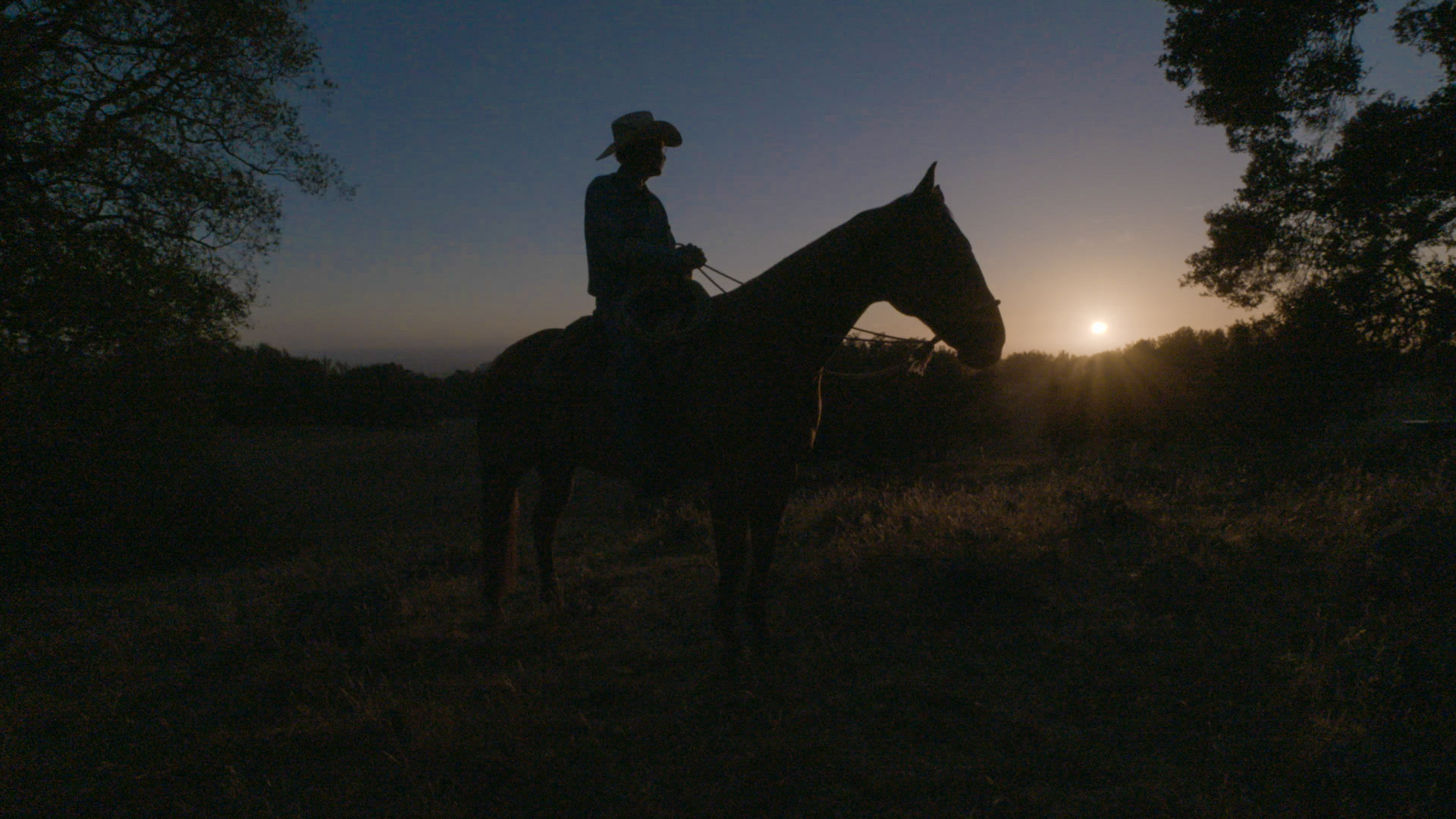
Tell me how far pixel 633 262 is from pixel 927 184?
160 centimetres

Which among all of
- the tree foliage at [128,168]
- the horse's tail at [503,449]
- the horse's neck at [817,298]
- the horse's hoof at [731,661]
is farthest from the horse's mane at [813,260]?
the tree foliage at [128,168]

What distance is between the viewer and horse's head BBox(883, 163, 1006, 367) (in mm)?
3297

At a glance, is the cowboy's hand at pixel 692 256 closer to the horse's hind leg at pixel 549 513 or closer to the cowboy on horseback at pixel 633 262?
the cowboy on horseback at pixel 633 262

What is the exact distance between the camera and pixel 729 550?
3438 millimetres

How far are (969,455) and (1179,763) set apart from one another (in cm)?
1510

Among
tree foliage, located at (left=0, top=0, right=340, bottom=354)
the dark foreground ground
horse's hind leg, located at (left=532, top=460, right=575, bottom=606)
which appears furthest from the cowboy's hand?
tree foliage, located at (left=0, top=0, right=340, bottom=354)

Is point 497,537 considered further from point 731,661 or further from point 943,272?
point 943,272

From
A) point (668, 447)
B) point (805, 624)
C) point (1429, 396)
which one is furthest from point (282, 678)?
point (1429, 396)

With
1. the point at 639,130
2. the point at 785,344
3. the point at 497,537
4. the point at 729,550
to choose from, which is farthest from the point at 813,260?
the point at 497,537

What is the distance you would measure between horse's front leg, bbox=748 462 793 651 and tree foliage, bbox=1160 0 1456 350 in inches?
477

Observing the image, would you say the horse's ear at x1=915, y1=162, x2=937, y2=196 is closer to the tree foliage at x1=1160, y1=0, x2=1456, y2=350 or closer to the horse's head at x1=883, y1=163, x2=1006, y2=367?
the horse's head at x1=883, y1=163, x2=1006, y2=367

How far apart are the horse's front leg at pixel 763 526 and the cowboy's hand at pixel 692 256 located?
3.90 feet

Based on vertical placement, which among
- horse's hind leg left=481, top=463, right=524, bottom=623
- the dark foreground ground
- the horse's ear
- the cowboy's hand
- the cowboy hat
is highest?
the cowboy hat

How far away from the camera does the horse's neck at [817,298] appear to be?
342 centimetres
